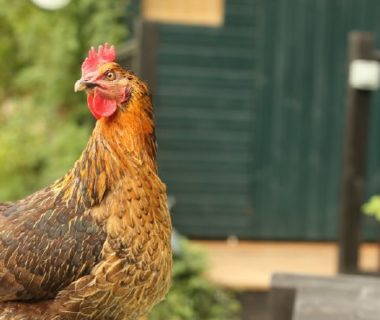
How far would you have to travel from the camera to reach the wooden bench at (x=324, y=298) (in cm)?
331

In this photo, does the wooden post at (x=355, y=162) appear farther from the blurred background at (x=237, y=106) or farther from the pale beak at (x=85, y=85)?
the pale beak at (x=85, y=85)

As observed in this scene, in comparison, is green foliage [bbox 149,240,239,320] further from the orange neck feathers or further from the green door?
the orange neck feathers

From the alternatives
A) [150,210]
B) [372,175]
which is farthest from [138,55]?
[372,175]

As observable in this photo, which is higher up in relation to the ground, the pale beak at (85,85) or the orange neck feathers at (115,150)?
the pale beak at (85,85)

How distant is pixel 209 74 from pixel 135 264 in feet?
17.0

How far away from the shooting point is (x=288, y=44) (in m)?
7.07

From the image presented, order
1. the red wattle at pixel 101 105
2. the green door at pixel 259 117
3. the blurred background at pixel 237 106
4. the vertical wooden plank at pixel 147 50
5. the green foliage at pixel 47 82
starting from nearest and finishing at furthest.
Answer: the red wattle at pixel 101 105
the vertical wooden plank at pixel 147 50
the green foliage at pixel 47 82
the blurred background at pixel 237 106
the green door at pixel 259 117

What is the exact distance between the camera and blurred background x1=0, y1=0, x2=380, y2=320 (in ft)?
22.2

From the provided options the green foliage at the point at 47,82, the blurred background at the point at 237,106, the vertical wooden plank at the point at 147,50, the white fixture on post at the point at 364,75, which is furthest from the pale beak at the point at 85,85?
the blurred background at the point at 237,106

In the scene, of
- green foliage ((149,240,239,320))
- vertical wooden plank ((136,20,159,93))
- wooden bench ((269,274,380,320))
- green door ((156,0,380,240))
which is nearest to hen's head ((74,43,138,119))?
wooden bench ((269,274,380,320))

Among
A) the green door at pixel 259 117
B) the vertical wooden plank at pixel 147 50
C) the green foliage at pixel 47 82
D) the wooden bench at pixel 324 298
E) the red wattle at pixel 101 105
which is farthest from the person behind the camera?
the green door at pixel 259 117

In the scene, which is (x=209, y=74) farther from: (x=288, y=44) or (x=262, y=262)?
(x=262, y=262)

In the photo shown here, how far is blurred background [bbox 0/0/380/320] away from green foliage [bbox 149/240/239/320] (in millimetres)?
856

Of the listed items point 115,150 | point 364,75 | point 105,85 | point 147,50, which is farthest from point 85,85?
point 364,75
